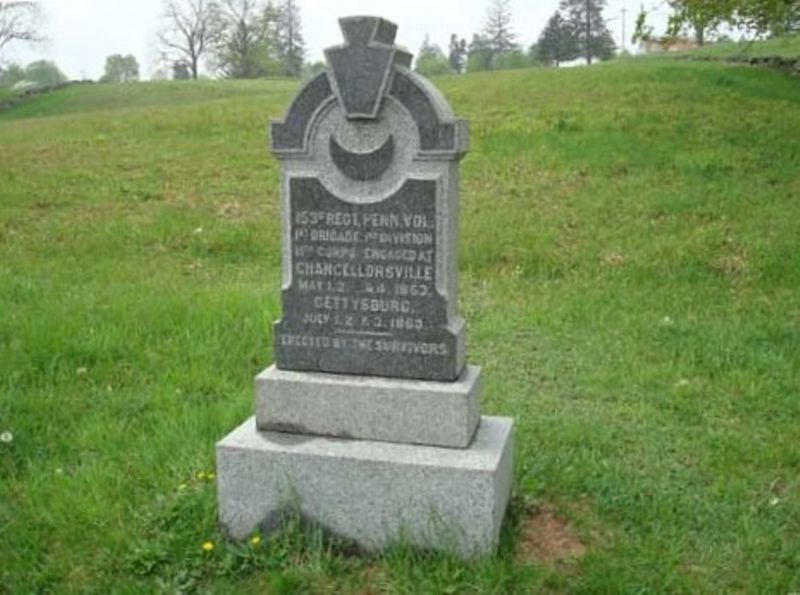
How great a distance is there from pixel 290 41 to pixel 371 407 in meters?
86.5

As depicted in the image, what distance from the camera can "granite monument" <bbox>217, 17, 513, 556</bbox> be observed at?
12.2ft

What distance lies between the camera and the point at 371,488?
12.4 feet

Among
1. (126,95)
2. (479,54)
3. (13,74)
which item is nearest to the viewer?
(126,95)

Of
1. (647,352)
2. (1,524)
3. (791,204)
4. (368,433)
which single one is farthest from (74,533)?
(791,204)

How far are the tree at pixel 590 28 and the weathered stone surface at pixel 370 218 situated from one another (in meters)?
66.4

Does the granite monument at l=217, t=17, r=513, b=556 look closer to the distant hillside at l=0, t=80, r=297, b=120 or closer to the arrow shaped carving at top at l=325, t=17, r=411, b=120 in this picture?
the arrow shaped carving at top at l=325, t=17, r=411, b=120

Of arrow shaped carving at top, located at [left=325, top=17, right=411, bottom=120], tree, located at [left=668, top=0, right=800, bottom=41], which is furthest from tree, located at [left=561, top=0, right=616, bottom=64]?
arrow shaped carving at top, located at [left=325, top=17, right=411, bottom=120]

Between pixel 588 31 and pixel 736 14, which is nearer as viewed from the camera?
pixel 736 14

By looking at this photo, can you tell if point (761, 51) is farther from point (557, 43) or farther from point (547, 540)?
point (557, 43)

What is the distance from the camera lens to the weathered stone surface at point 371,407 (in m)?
3.82

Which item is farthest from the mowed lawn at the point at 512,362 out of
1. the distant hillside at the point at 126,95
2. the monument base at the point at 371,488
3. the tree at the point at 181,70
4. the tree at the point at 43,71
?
the tree at the point at 43,71

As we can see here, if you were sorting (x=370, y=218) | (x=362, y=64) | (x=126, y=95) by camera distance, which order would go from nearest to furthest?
(x=362, y=64) < (x=370, y=218) < (x=126, y=95)

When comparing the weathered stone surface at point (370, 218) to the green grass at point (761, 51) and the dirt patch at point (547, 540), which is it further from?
the green grass at point (761, 51)

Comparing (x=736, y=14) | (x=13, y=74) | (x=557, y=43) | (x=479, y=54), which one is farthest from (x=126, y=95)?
(x=13, y=74)
